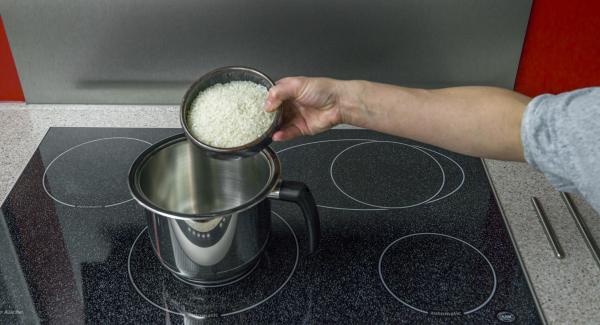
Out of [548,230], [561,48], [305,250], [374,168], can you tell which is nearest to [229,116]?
[305,250]

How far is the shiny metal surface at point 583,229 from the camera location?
869 millimetres

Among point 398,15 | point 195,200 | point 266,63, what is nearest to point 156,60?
point 266,63

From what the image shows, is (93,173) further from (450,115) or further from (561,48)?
(561,48)

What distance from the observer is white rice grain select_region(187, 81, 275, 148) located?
0.80 metres

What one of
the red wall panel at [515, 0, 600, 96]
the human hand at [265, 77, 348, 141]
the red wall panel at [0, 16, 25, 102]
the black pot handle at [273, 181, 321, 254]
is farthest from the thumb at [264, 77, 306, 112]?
the red wall panel at [0, 16, 25, 102]

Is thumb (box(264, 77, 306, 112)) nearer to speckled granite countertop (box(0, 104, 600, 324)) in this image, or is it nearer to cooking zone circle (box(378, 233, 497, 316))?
cooking zone circle (box(378, 233, 497, 316))

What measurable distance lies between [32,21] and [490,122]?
923mm

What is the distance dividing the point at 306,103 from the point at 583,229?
1.54 feet

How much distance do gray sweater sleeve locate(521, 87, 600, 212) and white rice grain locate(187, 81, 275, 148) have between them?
13.8 inches

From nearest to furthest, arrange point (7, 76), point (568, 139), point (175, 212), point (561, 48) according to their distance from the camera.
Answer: point (568, 139) < point (175, 212) < point (561, 48) < point (7, 76)

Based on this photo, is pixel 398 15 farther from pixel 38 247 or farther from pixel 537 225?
pixel 38 247

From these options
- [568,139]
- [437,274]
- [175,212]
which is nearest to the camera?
[568,139]

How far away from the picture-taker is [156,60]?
1213mm

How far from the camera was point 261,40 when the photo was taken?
1183 mm
